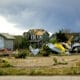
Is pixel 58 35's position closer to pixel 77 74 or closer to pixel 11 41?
pixel 11 41

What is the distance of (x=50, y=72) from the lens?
1667 centimetres

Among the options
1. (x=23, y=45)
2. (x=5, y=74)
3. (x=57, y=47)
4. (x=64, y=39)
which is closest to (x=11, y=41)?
(x=23, y=45)

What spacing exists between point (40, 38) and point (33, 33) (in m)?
4.56

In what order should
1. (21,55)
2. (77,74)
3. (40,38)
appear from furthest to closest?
1. (40,38)
2. (21,55)
3. (77,74)

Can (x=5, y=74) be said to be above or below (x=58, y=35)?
below

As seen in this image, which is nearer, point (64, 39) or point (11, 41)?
point (64, 39)

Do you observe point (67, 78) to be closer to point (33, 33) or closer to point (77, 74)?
point (77, 74)

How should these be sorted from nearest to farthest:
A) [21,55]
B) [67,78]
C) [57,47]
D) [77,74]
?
[67,78] < [77,74] < [21,55] < [57,47]

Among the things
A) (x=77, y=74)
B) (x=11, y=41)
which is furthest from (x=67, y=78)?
(x=11, y=41)

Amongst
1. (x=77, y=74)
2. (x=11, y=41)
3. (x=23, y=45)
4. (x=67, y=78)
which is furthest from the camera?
(x=11, y=41)

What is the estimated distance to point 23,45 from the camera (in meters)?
79.6

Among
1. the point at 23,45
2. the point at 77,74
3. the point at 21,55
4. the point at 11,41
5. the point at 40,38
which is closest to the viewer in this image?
the point at 77,74

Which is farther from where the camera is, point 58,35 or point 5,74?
point 58,35

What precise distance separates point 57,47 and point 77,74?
2757 centimetres
